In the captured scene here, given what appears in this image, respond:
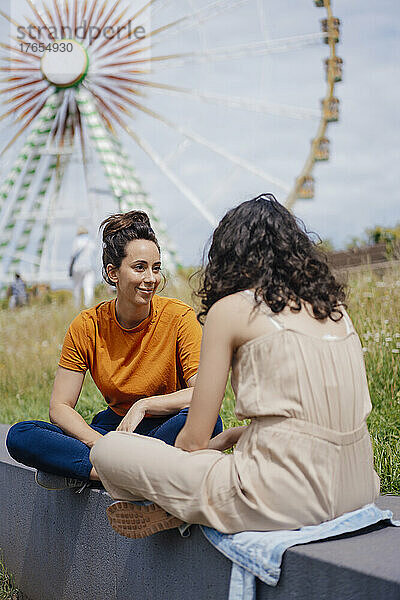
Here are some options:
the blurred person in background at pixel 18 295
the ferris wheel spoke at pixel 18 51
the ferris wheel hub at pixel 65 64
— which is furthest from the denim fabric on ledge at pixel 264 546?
the ferris wheel spoke at pixel 18 51

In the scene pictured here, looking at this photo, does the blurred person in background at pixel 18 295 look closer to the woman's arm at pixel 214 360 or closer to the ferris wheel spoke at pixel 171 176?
the ferris wheel spoke at pixel 171 176

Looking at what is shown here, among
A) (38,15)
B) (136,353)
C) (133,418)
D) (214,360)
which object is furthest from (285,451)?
(38,15)

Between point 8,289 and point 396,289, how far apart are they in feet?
32.5

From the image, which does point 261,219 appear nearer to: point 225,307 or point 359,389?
point 225,307

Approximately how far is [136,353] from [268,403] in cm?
86

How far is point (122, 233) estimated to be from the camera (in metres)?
2.40

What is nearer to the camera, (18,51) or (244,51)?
(244,51)

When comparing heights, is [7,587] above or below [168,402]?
below

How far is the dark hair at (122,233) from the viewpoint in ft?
A: 7.86

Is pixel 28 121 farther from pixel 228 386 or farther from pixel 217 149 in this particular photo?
pixel 228 386

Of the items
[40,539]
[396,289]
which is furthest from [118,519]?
[396,289]

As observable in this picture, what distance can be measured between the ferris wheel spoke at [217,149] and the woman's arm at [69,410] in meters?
9.84

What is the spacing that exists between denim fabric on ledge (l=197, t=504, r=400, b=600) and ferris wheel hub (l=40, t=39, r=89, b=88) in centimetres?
1265

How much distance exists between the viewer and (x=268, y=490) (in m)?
1.62
